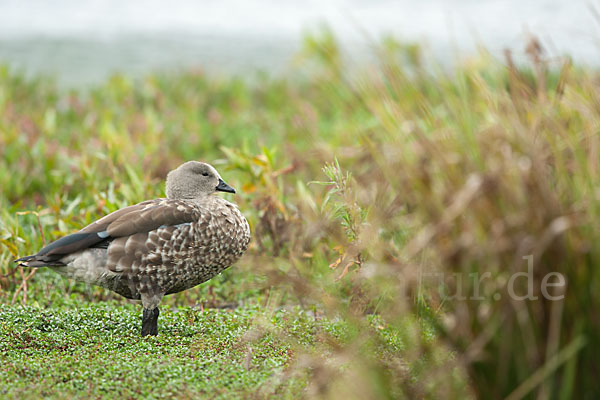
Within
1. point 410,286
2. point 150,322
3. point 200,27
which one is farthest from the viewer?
point 200,27

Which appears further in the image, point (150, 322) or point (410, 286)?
point (150, 322)

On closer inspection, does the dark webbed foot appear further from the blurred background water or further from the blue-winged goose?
the blurred background water

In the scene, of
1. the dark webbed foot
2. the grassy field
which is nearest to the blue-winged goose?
the dark webbed foot

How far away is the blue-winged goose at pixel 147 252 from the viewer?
456cm

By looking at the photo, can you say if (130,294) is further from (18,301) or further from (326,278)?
(326,278)

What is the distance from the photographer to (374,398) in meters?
2.90

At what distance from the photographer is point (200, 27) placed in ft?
68.9

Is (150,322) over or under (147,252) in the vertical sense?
under

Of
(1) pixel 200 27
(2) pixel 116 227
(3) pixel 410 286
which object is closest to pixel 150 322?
(2) pixel 116 227

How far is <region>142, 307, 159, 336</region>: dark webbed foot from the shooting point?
454 centimetres

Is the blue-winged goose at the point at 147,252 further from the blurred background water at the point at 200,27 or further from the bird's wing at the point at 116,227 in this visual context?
the blurred background water at the point at 200,27

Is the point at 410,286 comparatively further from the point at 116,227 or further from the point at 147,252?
the point at 116,227

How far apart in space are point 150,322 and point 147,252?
43 centimetres

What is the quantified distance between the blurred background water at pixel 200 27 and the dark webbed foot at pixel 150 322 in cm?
952
